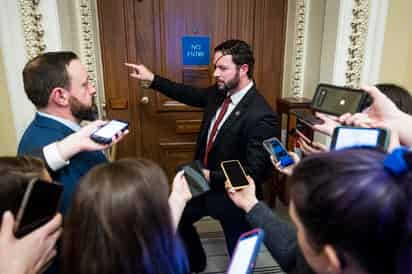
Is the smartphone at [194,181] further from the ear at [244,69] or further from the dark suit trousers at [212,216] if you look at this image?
the ear at [244,69]

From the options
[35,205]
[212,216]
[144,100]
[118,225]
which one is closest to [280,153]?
[212,216]

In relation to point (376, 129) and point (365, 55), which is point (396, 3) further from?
point (376, 129)

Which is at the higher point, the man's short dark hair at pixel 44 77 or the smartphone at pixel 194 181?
the man's short dark hair at pixel 44 77

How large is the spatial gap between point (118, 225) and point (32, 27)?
48.0 inches

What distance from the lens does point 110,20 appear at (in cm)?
179

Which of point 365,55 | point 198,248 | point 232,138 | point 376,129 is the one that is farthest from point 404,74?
point 198,248

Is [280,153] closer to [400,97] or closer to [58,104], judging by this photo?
[400,97]

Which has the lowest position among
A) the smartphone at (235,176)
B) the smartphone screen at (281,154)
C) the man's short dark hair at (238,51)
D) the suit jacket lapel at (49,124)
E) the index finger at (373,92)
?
the smartphone at (235,176)

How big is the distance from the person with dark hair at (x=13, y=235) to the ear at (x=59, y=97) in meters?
0.42

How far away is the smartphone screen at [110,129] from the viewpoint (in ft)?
3.26

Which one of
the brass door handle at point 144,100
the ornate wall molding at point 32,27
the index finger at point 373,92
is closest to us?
the index finger at point 373,92

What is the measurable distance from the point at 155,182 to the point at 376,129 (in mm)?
595

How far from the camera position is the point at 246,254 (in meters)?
0.76

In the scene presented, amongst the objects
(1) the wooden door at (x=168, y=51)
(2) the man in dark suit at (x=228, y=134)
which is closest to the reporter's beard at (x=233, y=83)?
(2) the man in dark suit at (x=228, y=134)
